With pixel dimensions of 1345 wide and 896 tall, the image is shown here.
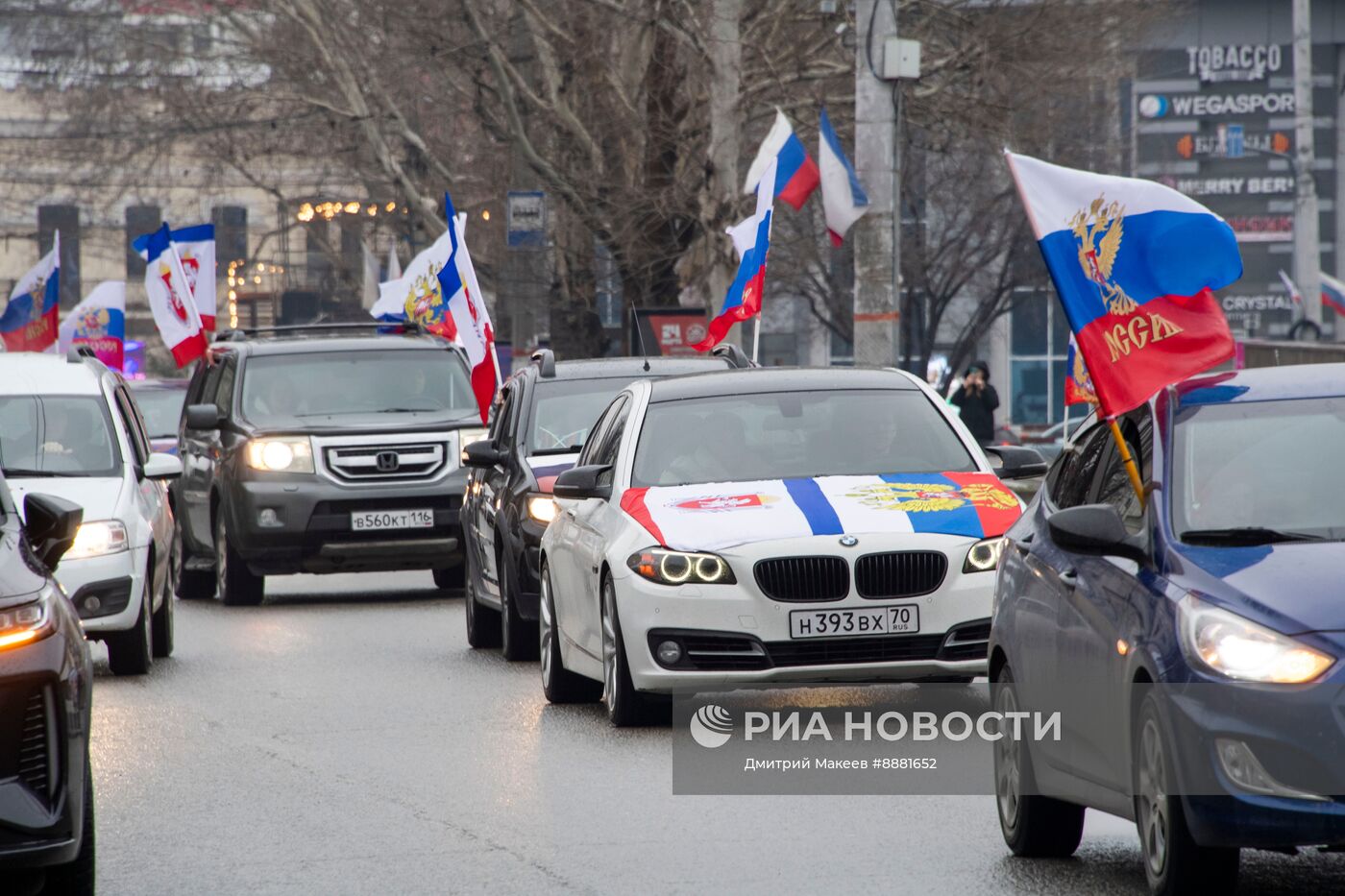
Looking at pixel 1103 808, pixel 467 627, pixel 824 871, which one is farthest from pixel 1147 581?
pixel 467 627

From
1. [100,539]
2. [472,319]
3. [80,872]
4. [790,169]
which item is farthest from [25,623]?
[790,169]

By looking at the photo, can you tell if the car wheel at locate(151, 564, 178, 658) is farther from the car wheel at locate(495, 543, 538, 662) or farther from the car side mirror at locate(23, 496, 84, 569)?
the car side mirror at locate(23, 496, 84, 569)

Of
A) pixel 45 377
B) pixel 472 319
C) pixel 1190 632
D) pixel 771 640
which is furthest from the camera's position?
pixel 472 319

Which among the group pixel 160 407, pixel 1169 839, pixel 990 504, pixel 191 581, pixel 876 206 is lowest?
pixel 191 581

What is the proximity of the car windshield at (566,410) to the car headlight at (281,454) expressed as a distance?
400 centimetres

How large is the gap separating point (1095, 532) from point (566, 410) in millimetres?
8954

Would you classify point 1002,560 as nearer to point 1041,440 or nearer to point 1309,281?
point 1309,281

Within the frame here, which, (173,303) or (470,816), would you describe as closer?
(470,816)

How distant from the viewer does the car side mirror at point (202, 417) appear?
61.1 feet

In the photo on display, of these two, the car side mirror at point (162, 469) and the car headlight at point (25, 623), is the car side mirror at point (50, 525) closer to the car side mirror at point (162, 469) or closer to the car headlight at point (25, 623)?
the car headlight at point (25, 623)

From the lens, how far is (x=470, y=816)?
28.0ft

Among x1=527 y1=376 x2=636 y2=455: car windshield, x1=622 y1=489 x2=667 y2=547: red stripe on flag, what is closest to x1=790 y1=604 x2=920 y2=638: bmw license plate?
x1=622 y1=489 x2=667 y2=547: red stripe on flag

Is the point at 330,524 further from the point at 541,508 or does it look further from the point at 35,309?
the point at 35,309

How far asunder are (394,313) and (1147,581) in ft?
76.5
